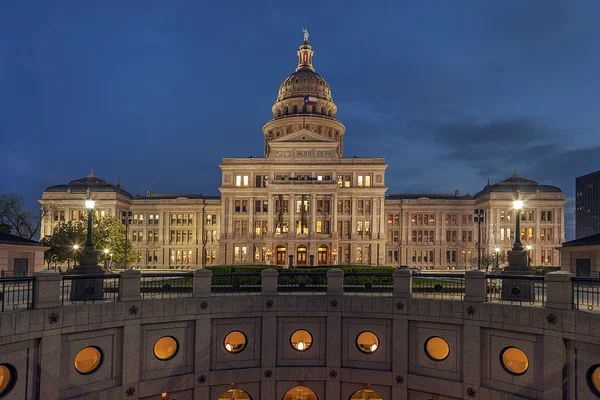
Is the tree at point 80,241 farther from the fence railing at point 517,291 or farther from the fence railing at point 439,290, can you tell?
the fence railing at point 517,291

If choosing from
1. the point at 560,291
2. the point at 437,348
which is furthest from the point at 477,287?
the point at 437,348

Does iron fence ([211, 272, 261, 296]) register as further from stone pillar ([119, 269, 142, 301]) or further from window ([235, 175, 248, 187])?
window ([235, 175, 248, 187])

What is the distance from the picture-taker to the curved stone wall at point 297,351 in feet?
47.7

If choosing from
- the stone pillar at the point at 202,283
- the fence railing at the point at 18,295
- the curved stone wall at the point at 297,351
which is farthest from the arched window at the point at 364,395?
the fence railing at the point at 18,295

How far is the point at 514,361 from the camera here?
52.6 ft

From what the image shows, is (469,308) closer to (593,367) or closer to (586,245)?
(593,367)

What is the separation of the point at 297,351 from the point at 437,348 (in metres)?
6.17

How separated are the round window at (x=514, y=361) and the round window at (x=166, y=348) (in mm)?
13455

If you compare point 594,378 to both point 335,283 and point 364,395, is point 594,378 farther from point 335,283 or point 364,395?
point 335,283

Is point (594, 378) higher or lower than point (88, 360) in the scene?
higher

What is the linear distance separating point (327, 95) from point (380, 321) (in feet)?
328

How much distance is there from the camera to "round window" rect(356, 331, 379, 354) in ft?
61.4

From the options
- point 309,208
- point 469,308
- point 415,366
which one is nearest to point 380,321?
point 415,366

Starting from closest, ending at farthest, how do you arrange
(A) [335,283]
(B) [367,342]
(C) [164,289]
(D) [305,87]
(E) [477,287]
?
(E) [477,287], (B) [367,342], (A) [335,283], (C) [164,289], (D) [305,87]
